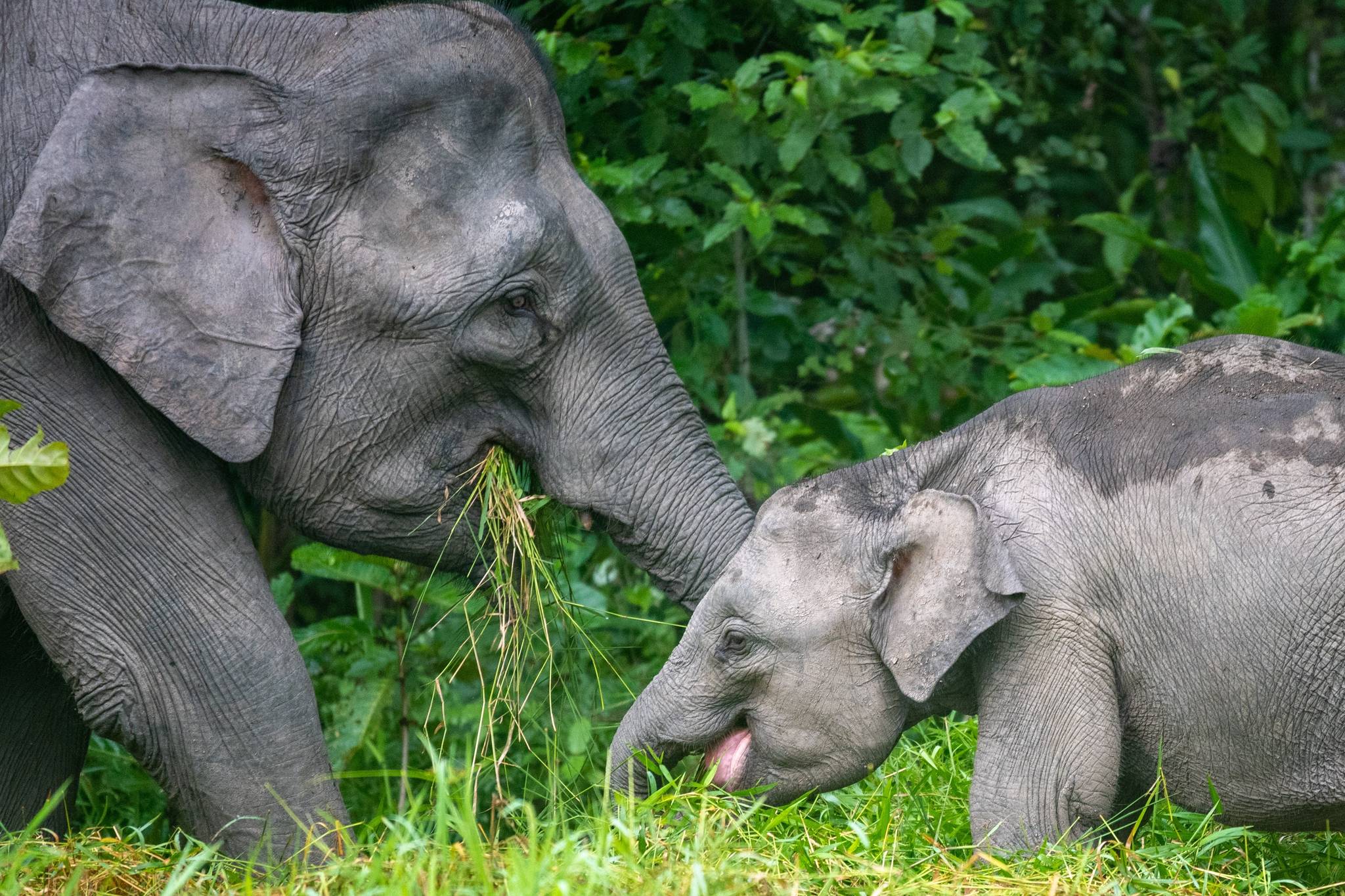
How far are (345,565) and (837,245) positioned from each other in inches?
94.3

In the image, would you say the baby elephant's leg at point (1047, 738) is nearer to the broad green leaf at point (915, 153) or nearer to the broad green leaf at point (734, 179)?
the broad green leaf at point (734, 179)

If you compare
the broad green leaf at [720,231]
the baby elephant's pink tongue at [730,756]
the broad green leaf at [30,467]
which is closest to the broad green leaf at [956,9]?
the broad green leaf at [720,231]

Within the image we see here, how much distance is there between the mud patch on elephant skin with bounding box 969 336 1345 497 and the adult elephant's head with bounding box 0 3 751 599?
2.80ft

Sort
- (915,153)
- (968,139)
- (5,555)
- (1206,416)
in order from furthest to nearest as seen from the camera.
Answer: (915,153) → (968,139) → (1206,416) → (5,555)

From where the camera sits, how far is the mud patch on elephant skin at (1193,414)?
332 centimetres

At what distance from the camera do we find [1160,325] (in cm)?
523

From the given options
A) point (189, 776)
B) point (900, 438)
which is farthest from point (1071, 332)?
point (189, 776)

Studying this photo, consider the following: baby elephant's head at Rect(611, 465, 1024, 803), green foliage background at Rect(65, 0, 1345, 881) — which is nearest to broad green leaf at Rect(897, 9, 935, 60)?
green foliage background at Rect(65, 0, 1345, 881)

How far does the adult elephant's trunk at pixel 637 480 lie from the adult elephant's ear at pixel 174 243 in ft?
2.27

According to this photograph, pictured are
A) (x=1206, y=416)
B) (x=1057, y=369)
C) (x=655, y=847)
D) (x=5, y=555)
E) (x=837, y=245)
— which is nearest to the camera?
(x=5, y=555)

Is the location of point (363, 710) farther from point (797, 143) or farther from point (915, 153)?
point (915, 153)

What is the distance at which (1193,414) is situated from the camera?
3.43m

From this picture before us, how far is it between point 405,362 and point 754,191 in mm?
2233

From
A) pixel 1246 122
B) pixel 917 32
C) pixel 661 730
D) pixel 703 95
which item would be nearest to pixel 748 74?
pixel 703 95
